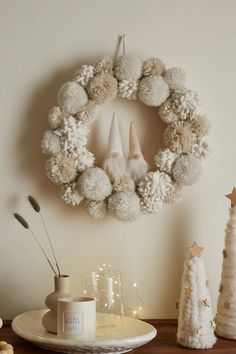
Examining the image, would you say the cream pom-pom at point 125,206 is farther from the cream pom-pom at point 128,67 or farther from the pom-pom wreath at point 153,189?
the cream pom-pom at point 128,67

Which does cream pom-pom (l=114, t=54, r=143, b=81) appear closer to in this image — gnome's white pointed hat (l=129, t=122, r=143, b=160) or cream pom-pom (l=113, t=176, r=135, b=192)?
gnome's white pointed hat (l=129, t=122, r=143, b=160)

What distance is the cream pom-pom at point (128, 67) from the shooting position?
4.86ft

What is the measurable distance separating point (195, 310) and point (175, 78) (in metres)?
0.57

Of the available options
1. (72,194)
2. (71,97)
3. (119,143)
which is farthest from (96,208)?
(71,97)

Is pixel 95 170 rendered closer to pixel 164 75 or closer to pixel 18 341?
pixel 164 75

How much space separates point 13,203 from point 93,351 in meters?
0.48

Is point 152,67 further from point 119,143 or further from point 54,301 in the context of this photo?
point 54,301

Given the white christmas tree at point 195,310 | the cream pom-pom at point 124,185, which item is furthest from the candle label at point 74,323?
the cream pom-pom at point 124,185

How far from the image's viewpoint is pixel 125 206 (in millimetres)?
1455

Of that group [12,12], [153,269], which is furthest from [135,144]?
[12,12]

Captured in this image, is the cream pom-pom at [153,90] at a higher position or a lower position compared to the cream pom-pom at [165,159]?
higher

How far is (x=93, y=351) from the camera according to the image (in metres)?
1.27

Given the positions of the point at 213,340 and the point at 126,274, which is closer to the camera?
the point at 213,340

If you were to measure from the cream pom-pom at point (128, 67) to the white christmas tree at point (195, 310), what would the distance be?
46 cm
